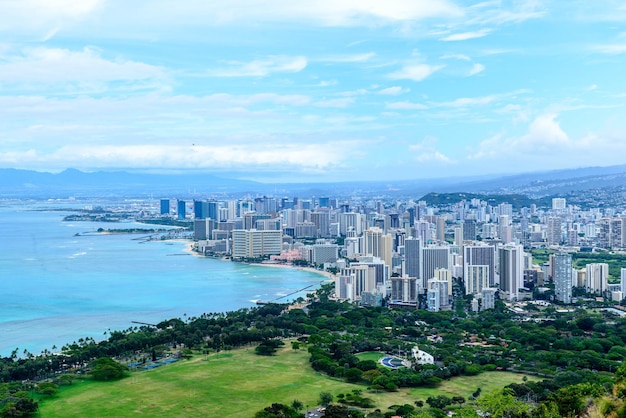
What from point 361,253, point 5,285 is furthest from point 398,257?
point 5,285

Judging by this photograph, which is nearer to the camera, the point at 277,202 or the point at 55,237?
the point at 55,237

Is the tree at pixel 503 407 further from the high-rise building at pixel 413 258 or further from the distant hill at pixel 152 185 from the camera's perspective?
the distant hill at pixel 152 185

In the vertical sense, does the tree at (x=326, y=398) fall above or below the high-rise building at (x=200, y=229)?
below

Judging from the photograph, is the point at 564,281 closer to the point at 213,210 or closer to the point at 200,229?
the point at 200,229

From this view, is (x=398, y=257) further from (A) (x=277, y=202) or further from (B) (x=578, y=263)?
(A) (x=277, y=202)

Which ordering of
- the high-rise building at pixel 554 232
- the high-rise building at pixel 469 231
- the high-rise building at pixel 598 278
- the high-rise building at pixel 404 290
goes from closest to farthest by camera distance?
the high-rise building at pixel 404 290 → the high-rise building at pixel 598 278 → the high-rise building at pixel 469 231 → the high-rise building at pixel 554 232

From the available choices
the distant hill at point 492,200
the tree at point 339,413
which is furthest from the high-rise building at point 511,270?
the distant hill at point 492,200

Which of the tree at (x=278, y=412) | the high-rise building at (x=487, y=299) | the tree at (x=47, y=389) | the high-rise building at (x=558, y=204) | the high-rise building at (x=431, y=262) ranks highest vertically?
the high-rise building at (x=558, y=204)
